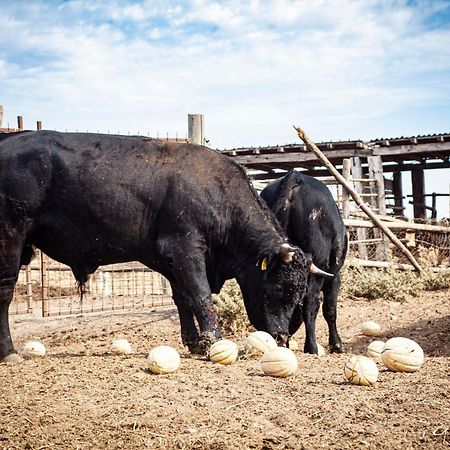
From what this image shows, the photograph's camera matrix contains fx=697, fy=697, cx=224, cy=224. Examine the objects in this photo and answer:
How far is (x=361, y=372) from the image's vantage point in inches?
199

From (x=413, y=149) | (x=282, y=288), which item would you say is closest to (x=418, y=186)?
(x=413, y=149)

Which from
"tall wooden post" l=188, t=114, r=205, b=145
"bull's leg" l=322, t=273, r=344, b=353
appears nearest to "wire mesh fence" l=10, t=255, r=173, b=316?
"tall wooden post" l=188, t=114, r=205, b=145

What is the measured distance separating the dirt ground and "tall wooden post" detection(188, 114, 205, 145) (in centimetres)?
613

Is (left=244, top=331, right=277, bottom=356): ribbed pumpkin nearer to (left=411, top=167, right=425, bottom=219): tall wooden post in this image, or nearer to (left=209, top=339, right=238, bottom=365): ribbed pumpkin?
(left=209, top=339, right=238, bottom=365): ribbed pumpkin

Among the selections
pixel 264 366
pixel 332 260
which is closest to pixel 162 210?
pixel 264 366

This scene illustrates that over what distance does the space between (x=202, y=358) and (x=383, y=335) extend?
15.0 ft

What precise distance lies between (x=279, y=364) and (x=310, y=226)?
10.8 feet

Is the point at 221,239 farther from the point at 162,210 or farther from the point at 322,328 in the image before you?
the point at 322,328

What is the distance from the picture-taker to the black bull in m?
6.68

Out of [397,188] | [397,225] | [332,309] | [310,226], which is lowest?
[332,309]

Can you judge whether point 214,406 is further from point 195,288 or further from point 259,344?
point 195,288

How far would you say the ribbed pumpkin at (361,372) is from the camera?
16.6ft

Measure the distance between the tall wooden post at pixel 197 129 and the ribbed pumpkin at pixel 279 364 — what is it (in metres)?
7.12

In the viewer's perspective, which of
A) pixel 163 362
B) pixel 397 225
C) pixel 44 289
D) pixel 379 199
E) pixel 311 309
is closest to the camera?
pixel 163 362
